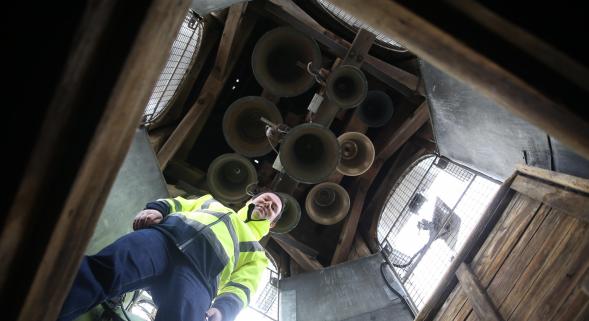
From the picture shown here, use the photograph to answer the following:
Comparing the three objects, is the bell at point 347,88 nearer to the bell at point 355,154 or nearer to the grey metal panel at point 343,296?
the bell at point 355,154

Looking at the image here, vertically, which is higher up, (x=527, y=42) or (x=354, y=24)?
(x=354, y=24)

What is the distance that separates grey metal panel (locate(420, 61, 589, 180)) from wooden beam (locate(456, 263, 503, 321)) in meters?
0.78

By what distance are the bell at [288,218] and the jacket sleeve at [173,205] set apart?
1520 millimetres

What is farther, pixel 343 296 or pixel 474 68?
pixel 343 296

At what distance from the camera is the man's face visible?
369 cm

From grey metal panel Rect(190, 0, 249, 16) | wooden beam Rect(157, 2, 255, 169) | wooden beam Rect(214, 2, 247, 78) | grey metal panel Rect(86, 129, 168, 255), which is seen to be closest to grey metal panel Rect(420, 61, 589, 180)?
grey metal panel Rect(190, 0, 249, 16)

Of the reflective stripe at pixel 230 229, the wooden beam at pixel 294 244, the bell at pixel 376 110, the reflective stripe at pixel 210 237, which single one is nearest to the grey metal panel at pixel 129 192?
the reflective stripe at pixel 210 237

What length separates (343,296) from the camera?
16.4 ft

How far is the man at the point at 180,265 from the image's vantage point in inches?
80.4

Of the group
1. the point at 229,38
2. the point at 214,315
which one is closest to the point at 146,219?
the point at 214,315

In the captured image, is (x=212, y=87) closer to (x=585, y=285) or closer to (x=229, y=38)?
(x=229, y=38)

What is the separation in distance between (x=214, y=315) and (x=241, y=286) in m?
0.38

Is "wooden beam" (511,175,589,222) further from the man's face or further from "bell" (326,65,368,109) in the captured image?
"bell" (326,65,368,109)

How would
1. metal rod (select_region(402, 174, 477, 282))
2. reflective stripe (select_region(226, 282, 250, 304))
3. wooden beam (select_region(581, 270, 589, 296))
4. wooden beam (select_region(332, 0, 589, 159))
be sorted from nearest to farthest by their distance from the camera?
wooden beam (select_region(332, 0, 589, 159)), wooden beam (select_region(581, 270, 589, 296)), reflective stripe (select_region(226, 282, 250, 304)), metal rod (select_region(402, 174, 477, 282))
